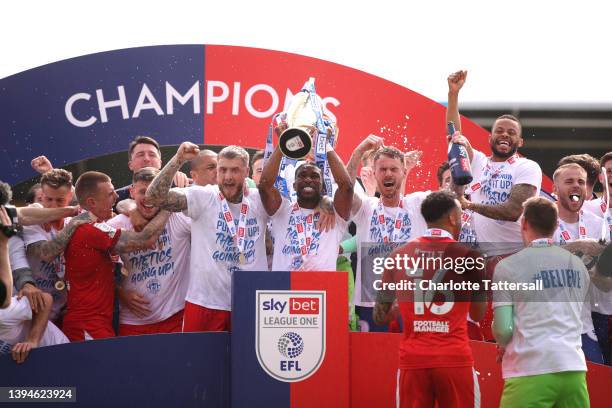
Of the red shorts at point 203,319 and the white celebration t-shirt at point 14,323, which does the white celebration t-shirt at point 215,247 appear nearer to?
the red shorts at point 203,319

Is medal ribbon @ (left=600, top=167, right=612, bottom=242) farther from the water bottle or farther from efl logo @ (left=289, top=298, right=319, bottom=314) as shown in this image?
efl logo @ (left=289, top=298, right=319, bottom=314)

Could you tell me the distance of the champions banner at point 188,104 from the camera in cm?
945

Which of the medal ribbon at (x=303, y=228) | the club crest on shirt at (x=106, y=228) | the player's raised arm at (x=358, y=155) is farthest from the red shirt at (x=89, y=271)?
the player's raised arm at (x=358, y=155)

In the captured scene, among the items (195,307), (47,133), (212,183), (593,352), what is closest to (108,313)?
(195,307)

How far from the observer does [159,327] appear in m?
7.73

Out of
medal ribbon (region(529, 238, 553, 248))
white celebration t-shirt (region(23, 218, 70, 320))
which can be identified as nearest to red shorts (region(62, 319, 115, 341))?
white celebration t-shirt (region(23, 218, 70, 320))

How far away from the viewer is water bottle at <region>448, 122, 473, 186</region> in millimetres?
7840

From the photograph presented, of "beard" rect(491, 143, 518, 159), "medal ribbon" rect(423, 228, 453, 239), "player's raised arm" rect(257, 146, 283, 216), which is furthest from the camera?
"beard" rect(491, 143, 518, 159)

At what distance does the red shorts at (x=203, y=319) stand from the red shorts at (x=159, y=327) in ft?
1.15

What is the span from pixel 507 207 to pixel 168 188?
2701 millimetres

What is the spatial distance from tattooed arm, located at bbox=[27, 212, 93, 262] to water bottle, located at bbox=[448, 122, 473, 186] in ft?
9.39

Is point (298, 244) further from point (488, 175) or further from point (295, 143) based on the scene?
point (488, 175)

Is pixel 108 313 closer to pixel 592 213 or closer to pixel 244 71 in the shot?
pixel 244 71

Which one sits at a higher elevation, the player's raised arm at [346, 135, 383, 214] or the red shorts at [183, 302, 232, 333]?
the player's raised arm at [346, 135, 383, 214]
